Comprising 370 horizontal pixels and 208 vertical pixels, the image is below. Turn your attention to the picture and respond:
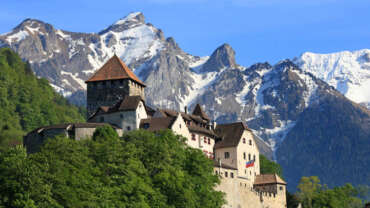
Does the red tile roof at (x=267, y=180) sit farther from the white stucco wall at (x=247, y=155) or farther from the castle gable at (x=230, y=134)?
the castle gable at (x=230, y=134)

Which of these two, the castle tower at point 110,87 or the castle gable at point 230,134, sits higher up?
the castle tower at point 110,87

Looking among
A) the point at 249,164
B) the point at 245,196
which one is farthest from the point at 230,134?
the point at 245,196

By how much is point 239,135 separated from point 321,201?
68.2ft

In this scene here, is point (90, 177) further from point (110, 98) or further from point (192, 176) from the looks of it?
point (110, 98)

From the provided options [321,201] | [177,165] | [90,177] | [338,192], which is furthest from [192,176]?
[338,192]

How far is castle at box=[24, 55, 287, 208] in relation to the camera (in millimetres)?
107938

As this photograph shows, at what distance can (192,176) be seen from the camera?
326 ft

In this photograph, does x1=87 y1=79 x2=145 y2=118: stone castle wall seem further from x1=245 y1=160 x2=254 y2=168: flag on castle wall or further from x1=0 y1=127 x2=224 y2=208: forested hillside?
x1=245 y1=160 x2=254 y2=168: flag on castle wall

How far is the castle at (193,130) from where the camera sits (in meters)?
108

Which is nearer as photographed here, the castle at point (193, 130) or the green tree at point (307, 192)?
the castle at point (193, 130)

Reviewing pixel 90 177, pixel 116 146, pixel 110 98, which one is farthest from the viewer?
pixel 110 98

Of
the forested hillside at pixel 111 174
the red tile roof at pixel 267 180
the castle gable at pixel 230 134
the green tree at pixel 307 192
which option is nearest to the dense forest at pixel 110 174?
the forested hillside at pixel 111 174

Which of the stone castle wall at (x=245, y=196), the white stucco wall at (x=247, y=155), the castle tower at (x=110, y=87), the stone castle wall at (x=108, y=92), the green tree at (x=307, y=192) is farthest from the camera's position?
the green tree at (x=307, y=192)

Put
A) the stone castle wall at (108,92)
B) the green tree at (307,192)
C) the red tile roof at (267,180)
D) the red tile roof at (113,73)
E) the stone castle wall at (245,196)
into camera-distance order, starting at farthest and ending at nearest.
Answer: the green tree at (307,192) → the red tile roof at (267,180) → the red tile roof at (113,73) → the stone castle wall at (108,92) → the stone castle wall at (245,196)
